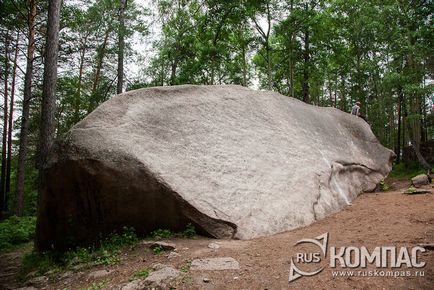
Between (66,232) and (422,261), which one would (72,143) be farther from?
(422,261)

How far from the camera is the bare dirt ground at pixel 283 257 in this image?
4.05 meters

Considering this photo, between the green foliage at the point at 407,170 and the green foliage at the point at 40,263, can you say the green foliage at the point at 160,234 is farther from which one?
the green foliage at the point at 407,170

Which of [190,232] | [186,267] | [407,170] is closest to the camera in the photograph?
[186,267]

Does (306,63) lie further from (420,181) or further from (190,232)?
(190,232)

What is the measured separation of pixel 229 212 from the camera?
6.46 meters

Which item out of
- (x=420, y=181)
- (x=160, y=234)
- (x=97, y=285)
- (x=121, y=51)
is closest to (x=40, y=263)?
(x=160, y=234)

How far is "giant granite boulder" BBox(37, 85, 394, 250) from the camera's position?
6.29m

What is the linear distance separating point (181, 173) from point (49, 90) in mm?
5218

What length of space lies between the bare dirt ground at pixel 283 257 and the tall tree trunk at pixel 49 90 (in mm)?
3414

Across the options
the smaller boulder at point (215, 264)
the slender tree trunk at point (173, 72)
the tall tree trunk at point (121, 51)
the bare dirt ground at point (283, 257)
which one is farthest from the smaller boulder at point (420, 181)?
the tall tree trunk at point (121, 51)

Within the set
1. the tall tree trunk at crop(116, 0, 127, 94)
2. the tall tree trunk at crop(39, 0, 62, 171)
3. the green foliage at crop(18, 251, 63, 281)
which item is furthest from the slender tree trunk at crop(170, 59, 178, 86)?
the green foliage at crop(18, 251, 63, 281)

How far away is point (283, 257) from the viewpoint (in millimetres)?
4918

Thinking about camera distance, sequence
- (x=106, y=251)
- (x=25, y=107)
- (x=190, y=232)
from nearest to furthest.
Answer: (x=106, y=251)
(x=190, y=232)
(x=25, y=107)

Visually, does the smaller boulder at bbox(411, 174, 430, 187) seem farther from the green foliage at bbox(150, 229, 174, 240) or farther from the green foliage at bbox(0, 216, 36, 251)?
the green foliage at bbox(0, 216, 36, 251)
